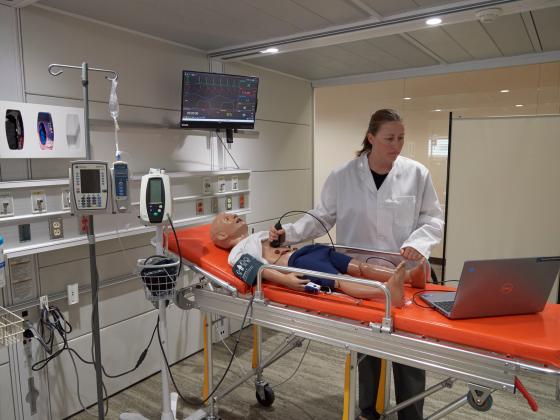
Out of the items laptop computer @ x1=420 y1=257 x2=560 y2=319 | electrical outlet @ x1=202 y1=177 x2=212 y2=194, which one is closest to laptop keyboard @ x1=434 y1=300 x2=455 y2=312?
laptop computer @ x1=420 y1=257 x2=560 y2=319

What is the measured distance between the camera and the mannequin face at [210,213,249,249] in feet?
7.61

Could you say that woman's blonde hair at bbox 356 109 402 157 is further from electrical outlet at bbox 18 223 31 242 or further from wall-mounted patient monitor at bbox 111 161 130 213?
electrical outlet at bbox 18 223 31 242

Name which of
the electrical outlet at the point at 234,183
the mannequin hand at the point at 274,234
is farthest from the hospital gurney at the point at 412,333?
the electrical outlet at the point at 234,183

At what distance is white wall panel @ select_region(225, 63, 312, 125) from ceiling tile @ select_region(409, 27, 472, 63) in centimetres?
138

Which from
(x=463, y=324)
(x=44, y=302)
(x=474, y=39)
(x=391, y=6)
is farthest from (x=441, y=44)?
(x=44, y=302)

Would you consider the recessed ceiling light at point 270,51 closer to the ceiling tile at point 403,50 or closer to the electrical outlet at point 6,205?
the ceiling tile at point 403,50

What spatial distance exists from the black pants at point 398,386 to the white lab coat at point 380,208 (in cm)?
61

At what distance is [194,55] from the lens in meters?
3.19

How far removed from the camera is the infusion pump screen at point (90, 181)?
6.51 feet

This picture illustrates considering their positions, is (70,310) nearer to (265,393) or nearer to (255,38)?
(265,393)

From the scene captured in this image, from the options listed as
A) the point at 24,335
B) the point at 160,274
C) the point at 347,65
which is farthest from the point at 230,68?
the point at 24,335

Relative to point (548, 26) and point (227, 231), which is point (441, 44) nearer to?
point (548, 26)

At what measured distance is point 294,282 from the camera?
1.82 meters

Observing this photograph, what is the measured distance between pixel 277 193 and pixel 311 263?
7.34ft
